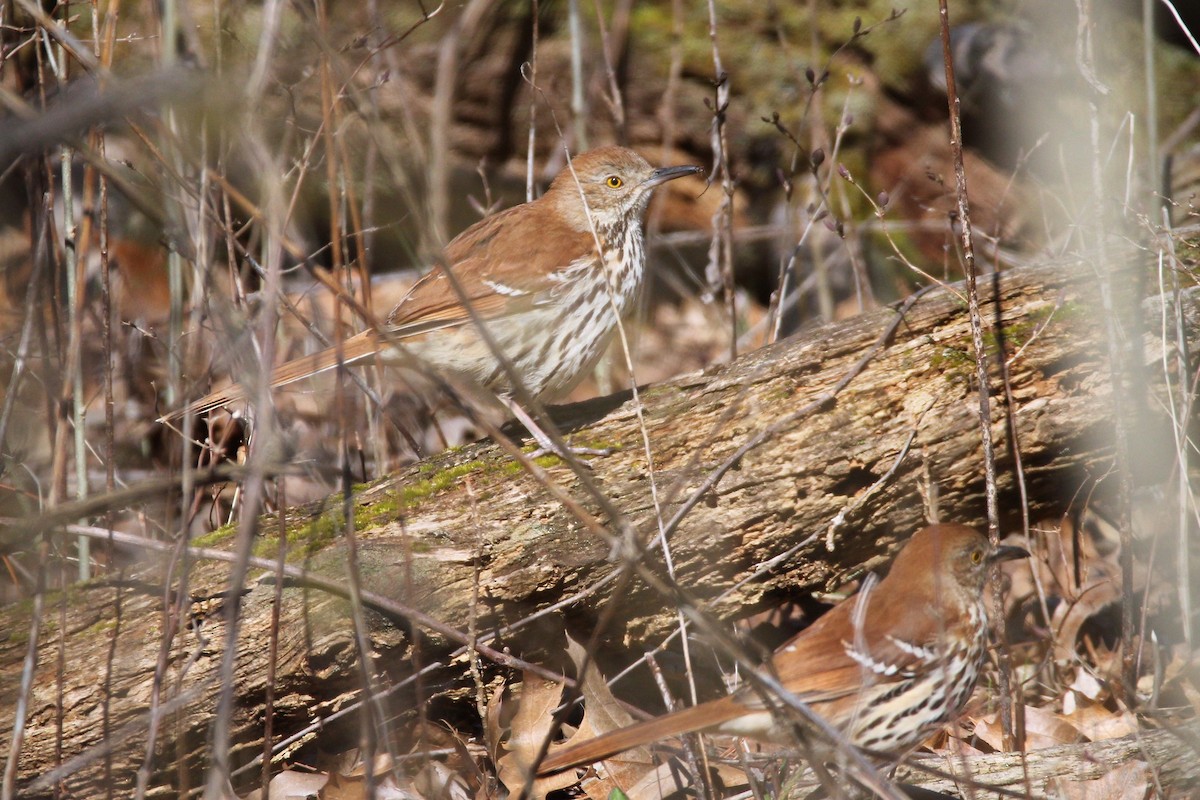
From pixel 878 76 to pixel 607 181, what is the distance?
2.89 meters

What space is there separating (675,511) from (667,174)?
1.94 meters

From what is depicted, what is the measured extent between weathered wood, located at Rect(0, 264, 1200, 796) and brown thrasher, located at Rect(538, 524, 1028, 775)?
372 millimetres

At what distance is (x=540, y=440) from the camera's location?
404cm

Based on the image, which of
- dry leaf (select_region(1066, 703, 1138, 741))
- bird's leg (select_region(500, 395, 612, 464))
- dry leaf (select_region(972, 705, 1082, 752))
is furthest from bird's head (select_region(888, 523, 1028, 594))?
bird's leg (select_region(500, 395, 612, 464))

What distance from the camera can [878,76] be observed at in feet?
22.0

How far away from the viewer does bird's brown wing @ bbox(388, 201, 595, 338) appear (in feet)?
14.0

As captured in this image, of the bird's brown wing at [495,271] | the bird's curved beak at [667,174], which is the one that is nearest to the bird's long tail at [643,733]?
the bird's brown wing at [495,271]

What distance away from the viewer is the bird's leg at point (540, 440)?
3686 mm

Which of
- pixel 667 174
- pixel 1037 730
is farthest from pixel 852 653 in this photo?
pixel 667 174

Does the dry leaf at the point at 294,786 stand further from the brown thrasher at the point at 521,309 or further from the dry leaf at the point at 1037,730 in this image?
the dry leaf at the point at 1037,730

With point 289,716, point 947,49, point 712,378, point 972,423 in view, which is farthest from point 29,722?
point 947,49

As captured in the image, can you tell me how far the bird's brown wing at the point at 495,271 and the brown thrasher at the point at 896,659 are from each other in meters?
1.90

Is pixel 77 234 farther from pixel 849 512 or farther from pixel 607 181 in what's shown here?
pixel 849 512

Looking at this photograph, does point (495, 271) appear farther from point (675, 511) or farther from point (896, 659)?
point (896, 659)
